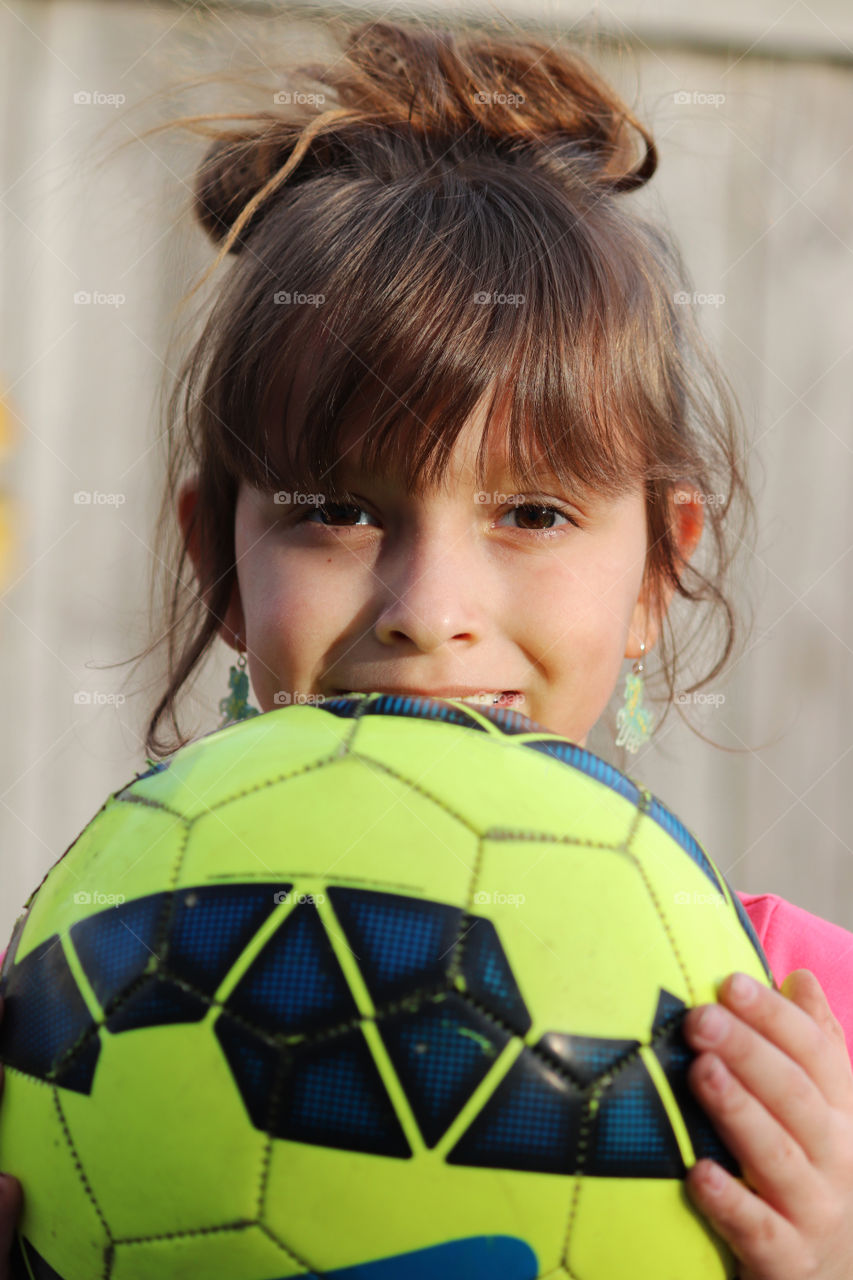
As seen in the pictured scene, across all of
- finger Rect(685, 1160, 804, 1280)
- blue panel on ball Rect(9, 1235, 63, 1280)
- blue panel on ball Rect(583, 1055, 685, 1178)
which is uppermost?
blue panel on ball Rect(583, 1055, 685, 1178)

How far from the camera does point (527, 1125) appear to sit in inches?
35.5

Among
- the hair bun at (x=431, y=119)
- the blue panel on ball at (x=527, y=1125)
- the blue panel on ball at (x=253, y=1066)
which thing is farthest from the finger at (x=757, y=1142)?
the hair bun at (x=431, y=119)

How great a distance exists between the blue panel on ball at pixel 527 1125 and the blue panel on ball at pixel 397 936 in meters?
0.09

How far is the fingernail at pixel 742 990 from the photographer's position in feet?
3.34

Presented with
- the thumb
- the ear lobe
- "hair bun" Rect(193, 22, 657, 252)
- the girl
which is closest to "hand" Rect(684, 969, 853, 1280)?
the girl

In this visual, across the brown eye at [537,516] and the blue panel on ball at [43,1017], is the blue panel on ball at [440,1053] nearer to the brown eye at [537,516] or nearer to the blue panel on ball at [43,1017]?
the blue panel on ball at [43,1017]

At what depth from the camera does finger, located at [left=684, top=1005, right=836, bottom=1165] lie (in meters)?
0.98

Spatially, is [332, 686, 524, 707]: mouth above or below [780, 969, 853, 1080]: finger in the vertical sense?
above

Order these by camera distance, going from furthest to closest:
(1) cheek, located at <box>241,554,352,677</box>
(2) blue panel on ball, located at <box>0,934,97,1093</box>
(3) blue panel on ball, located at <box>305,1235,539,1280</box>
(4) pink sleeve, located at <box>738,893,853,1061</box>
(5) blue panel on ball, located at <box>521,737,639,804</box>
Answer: (4) pink sleeve, located at <box>738,893,853,1061</box> < (1) cheek, located at <box>241,554,352,677</box> < (5) blue panel on ball, located at <box>521,737,639,804</box> < (2) blue panel on ball, located at <box>0,934,97,1093</box> < (3) blue panel on ball, located at <box>305,1235,539,1280</box>

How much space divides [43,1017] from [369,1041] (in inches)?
11.9

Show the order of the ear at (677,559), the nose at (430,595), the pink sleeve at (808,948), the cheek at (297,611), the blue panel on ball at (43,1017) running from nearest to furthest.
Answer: the blue panel on ball at (43,1017) < the nose at (430,595) < the cheek at (297,611) < the pink sleeve at (808,948) < the ear at (677,559)

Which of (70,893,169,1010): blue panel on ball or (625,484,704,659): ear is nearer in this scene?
(70,893,169,1010): blue panel on ball

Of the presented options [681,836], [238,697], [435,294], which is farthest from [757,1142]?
[238,697]

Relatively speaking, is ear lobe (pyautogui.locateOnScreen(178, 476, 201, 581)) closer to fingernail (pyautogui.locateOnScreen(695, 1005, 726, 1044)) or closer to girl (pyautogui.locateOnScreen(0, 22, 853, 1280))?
girl (pyautogui.locateOnScreen(0, 22, 853, 1280))
